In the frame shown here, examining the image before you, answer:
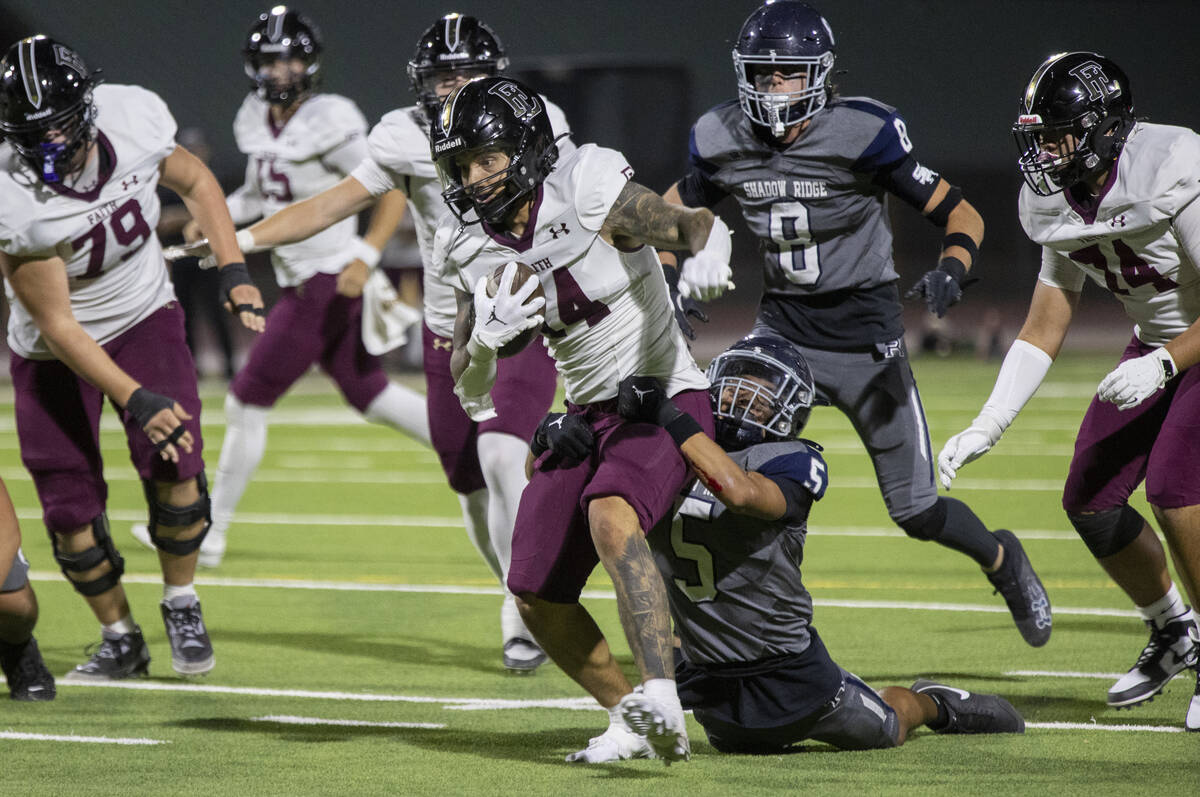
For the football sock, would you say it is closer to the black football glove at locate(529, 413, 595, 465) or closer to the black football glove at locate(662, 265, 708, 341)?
the black football glove at locate(662, 265, 708, 341)

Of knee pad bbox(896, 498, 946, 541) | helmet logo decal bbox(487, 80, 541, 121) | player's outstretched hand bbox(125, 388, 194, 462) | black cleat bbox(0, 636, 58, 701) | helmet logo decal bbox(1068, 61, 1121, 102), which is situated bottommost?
black cleat bbox(0, 636, 58, 701)

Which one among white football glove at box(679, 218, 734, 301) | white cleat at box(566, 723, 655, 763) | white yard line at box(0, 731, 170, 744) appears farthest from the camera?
white yard line at box(0, 731, 170, 744)

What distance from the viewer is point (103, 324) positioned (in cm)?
489

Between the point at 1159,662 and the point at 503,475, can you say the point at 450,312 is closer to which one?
the point at 503,475

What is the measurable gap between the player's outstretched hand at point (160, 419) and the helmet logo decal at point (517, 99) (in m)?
1.47

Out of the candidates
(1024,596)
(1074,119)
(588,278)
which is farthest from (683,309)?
(1024,596)

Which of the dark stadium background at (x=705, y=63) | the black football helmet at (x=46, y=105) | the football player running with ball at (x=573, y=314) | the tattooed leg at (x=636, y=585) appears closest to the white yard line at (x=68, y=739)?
the football player running with ball at (x=573, y=314)

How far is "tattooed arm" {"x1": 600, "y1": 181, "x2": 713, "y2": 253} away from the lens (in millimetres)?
3604

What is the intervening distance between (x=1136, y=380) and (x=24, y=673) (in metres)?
3.20

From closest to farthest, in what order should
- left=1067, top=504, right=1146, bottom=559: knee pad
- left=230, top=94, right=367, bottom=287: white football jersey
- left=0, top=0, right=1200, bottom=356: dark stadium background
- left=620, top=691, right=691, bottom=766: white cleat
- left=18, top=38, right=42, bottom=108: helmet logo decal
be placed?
1. left=620, top=691, right=691, bottom=766: white cleat
2. left=1067, top=504, right=1146, bottom=559: knee pad
3. left=18, top=38, right=42, bottom=108: helmet logo decal
4. left=230, top=94, right=367, bottom=287: white football jersey
5. left=0, top=0, right=1200, bottom=356: dark stadium background

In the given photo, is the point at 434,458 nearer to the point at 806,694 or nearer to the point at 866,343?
the point at 866,343

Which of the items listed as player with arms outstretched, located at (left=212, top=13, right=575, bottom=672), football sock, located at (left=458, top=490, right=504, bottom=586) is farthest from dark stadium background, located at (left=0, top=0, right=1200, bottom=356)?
player with arms outstretched, located at (left=212, top=13, right=575, bottom=672)

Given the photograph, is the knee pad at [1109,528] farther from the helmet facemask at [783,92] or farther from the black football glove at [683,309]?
the helmet facemask at [783,92]

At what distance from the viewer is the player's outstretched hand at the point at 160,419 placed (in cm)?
454
